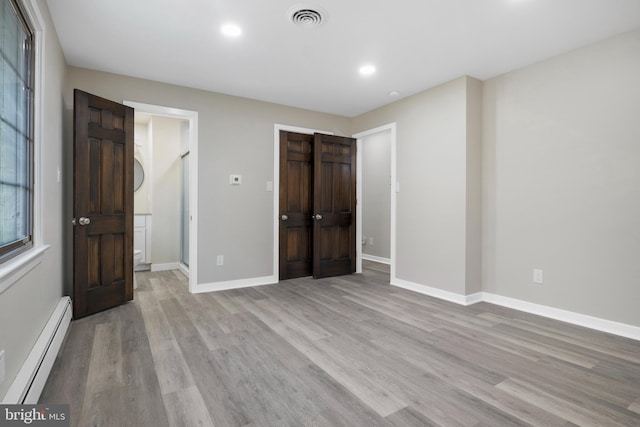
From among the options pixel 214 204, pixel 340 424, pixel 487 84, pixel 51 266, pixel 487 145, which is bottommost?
pixel 340 424

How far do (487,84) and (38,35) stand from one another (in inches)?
158

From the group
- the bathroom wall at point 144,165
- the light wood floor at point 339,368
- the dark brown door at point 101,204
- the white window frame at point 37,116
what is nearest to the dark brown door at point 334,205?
the light wood floor at point 339,368

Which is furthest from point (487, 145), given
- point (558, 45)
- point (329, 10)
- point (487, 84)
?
point (329, 10)

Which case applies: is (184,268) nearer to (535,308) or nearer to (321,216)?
(321,216)

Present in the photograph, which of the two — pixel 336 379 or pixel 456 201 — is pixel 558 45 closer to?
pixel 456 201

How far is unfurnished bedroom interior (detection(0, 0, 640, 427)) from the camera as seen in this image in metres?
1.80

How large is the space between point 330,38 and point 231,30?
2.69ft

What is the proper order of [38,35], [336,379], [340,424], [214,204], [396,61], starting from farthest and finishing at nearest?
[214,204] → [396,61] → [38,35] → [336,379] → [340,424]

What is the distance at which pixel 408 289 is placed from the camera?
13.6 feet

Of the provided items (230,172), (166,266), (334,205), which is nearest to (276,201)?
(230,172)

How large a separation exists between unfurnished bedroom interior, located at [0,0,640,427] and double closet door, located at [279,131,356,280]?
0.04 metres

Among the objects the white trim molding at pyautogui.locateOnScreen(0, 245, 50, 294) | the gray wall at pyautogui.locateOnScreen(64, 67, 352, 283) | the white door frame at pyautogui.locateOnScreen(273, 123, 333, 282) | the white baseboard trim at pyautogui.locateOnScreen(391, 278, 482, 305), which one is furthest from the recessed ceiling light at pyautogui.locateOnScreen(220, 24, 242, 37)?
the white baseboard trim at pyautogui.locateOnScreen(391, 278, 482, 305)

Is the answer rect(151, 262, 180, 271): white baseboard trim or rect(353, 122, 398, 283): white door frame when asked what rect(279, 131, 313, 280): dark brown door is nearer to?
rect(353, 122, 398, 283): white door frame

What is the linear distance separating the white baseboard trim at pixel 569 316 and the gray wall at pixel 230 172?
2.83 metres
